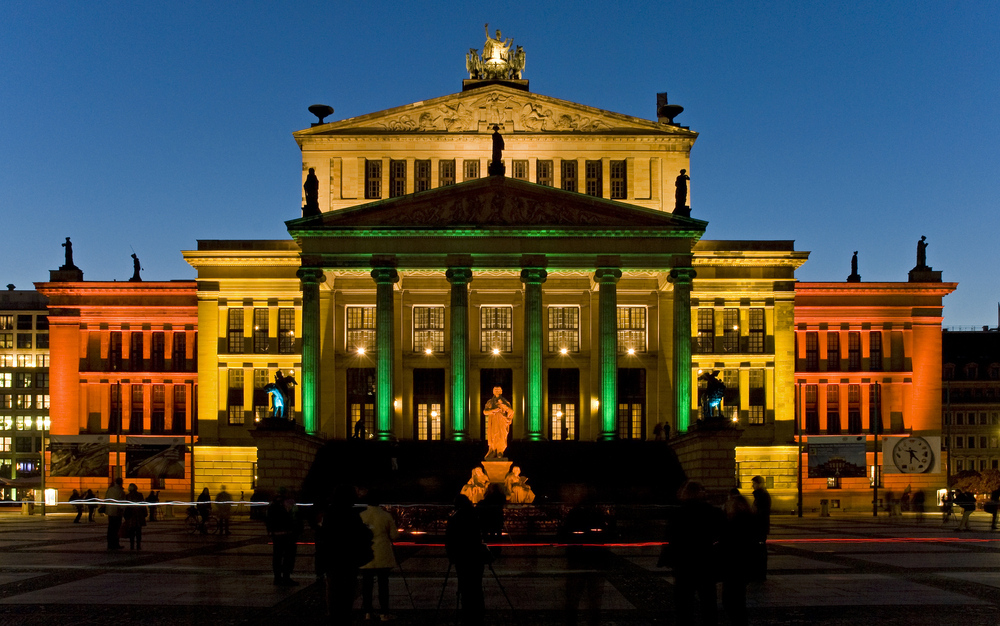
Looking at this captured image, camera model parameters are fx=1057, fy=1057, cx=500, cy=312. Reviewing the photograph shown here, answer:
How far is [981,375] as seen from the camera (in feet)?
330

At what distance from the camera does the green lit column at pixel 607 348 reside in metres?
54.9

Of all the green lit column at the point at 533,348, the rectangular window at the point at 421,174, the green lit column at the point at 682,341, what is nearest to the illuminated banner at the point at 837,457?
the green lit column at the point at 682,341

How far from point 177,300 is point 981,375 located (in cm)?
7432

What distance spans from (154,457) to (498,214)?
28.1 m

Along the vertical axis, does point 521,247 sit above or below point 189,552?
above

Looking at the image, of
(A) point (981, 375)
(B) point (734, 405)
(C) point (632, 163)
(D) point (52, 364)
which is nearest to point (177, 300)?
(D) point (52, 364)

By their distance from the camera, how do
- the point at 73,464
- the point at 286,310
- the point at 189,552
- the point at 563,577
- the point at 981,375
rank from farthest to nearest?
the point at 981,375
the point at 73,464
the point at 286,310
the point at 189,552
the point at 563,577

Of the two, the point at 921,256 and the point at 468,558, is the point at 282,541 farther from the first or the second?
the point at 921,256

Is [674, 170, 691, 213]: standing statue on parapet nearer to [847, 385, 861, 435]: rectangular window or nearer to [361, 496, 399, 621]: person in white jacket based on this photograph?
[847, 385, 861, 435]: rectangular window

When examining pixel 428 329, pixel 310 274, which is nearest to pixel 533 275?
pixel 428 329

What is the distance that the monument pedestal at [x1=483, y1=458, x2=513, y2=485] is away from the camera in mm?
37281

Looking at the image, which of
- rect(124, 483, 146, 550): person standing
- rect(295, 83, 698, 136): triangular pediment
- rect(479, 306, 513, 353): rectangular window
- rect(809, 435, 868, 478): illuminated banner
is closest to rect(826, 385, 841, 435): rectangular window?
rect(809, 435, 868, 478): illuminated banner

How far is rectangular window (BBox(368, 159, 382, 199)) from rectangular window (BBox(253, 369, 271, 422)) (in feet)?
40.7

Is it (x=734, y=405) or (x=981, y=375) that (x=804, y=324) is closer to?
(x=734, y=405)
